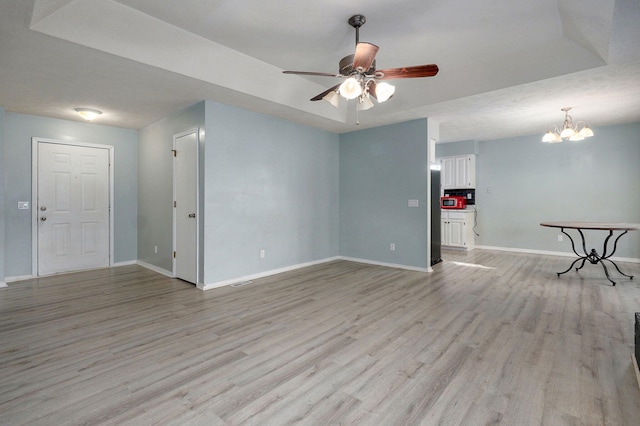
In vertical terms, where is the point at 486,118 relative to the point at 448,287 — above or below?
above

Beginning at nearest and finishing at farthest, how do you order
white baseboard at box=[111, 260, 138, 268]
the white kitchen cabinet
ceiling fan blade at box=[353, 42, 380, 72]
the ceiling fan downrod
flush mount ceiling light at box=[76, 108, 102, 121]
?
ceiling fan blade at box=[353, 42, 380, 72] → the ceiling fan downrod → flush mount ceiling light at box=[76, 108, 102, 121] → white baseboard at box=[111, 260, 138, 268] → the white kitchen cabinet

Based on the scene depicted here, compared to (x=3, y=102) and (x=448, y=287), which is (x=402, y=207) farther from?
(x=3, y=102)

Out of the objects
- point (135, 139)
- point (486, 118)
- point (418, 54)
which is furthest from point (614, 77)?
point (135, 139)

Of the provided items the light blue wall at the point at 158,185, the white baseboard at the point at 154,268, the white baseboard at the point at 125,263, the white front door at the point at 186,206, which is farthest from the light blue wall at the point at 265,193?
the white baseboard at the point at 125,263

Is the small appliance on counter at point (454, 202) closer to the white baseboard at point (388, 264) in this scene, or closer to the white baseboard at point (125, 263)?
the white baseboard at point (388, 264)

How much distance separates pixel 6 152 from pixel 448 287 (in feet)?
21.7

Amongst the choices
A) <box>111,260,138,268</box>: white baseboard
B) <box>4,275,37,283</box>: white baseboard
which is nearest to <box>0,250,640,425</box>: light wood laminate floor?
<box>4,275,37,283</box>: white baseboard

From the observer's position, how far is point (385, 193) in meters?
5.45

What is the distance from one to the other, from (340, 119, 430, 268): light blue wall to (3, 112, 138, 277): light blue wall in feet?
13.7

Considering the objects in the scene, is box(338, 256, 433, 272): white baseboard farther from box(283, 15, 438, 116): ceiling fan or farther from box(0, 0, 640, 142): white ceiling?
box(283, 15, 438, 116): ceiling fan

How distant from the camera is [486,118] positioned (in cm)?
507

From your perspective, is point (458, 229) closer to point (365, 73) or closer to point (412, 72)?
point (412, 72)

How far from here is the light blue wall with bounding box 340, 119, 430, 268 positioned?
502cm

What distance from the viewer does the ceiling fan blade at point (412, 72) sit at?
2.47 meters
